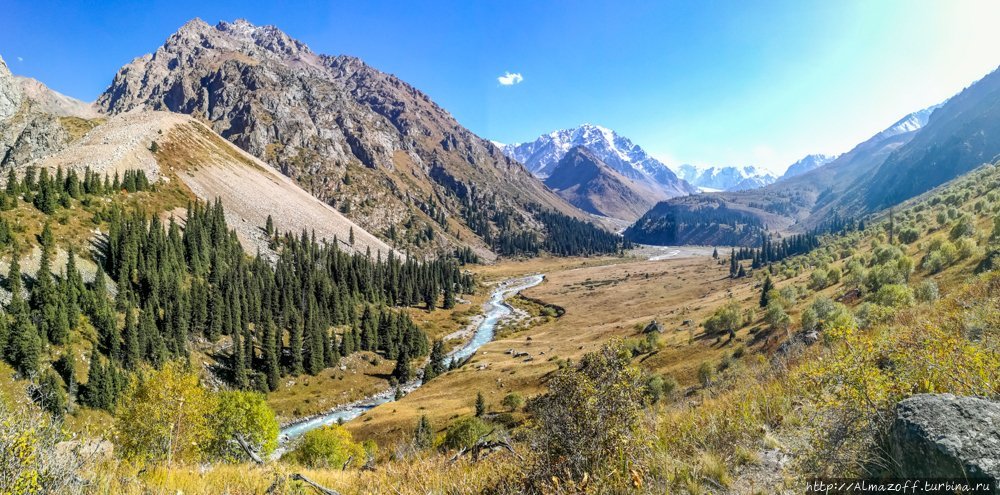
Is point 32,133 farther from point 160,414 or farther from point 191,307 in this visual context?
point 160,414

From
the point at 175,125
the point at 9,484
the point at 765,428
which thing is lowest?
the point at 765,428

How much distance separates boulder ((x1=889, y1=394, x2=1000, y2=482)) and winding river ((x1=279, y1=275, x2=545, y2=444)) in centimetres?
6913

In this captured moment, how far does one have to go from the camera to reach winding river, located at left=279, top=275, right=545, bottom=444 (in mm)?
67894

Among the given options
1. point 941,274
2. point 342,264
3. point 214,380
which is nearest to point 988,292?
point 941,274

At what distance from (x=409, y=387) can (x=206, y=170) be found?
441ft

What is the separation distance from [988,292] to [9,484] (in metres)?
28.1

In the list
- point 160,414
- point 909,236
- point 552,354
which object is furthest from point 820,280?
point 160,414

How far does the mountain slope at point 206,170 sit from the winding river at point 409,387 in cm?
5899

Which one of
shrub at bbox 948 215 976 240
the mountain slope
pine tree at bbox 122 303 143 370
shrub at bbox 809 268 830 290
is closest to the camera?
shrub at bbox 948 215 976 240

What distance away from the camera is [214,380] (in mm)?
72812

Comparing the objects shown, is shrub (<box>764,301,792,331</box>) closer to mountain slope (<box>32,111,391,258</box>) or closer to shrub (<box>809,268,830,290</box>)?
shrub (<box>809,268,830,290</box>)

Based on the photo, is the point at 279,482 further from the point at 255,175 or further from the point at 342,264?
the point at 255,175

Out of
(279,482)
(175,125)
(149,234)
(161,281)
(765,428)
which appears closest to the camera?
(279,482)

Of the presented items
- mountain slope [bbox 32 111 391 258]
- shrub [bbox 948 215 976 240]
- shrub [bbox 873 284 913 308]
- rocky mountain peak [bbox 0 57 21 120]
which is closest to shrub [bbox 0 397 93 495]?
shrub [bbox 873 284 913 308]
